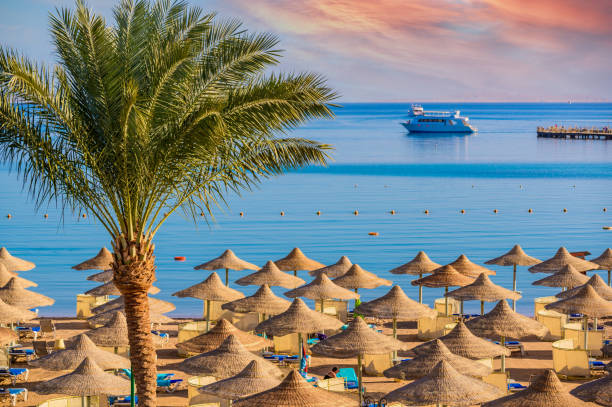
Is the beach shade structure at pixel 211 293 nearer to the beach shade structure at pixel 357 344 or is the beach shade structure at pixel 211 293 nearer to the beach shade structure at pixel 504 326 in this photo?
the beach shade structure at pixel 357 344

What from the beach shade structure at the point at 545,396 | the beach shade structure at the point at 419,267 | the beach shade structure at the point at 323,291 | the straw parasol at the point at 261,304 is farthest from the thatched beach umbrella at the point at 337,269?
the beach shade structure at the point at 545,396

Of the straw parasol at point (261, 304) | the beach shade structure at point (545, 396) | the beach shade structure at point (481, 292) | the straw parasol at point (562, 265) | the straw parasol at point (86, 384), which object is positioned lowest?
the straw parasol at point (86, 384)

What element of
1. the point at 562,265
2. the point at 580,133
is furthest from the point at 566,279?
the point at 580,133

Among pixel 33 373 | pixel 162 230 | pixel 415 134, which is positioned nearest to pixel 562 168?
pixel 162 230

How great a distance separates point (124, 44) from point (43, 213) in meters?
55.9

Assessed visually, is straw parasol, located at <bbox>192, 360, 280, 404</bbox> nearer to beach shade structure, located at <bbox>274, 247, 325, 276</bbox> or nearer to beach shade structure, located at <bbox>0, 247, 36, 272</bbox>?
beach shade structure, located at <bbox>274, 247, 325, 276</bbox>

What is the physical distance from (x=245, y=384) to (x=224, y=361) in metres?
1.57

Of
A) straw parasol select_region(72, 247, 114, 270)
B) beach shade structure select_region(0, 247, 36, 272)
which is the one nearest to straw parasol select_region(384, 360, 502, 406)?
straw parasol select_region(72, 247, 114, 270)

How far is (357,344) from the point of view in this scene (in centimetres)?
1855

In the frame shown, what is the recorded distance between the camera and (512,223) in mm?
59719

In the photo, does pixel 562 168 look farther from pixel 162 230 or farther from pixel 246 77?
pixel 246 77

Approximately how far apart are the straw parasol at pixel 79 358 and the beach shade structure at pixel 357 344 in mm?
4157

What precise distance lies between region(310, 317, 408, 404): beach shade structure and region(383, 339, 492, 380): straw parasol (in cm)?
146

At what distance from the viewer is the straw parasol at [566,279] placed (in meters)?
26.4
